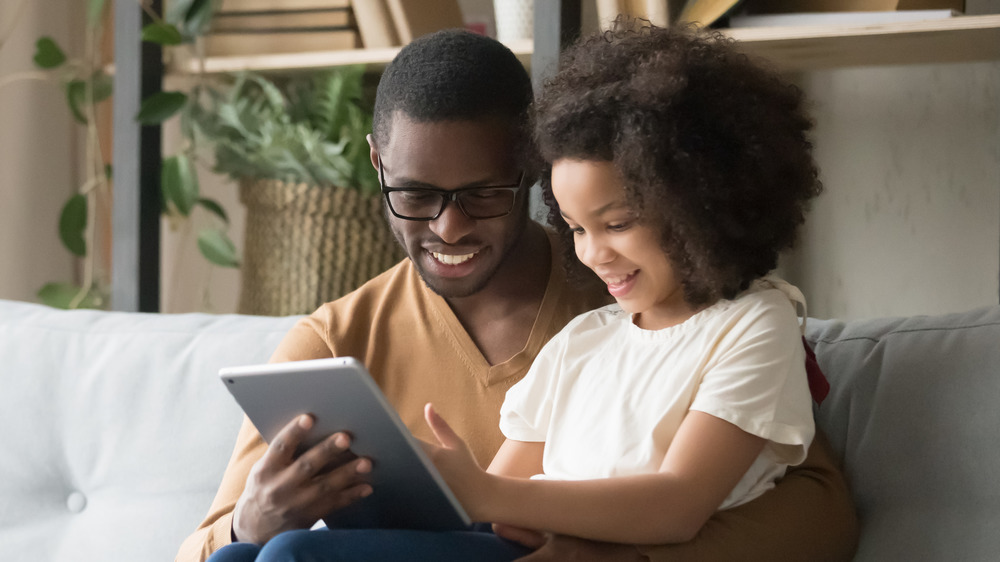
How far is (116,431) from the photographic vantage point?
146cm

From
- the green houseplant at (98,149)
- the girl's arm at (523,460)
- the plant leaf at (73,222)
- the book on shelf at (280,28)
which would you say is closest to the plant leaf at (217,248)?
the green houseplant at (98,149)

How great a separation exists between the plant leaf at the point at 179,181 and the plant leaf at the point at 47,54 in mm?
359

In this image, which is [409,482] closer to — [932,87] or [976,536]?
[976,536]

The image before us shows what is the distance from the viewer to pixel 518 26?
68.2 inches

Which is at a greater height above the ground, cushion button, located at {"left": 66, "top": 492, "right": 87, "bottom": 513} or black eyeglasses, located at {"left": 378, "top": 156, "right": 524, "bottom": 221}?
black eyeglasses, located at {"left": 378, "top": 156, "right": 524, "bottom": 221}

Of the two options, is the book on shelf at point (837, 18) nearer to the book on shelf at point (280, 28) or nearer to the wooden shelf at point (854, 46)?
the wooden shelf at point (854, 46)

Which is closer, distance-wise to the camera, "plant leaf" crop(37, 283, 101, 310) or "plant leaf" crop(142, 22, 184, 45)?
"plant leaf" crop(142, 22, 184, 45)

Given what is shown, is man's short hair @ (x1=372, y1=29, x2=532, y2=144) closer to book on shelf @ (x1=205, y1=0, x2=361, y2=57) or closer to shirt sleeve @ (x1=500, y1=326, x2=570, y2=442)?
shirt sleeve @ (x1=500, y1=326, x2=570, y2=442)

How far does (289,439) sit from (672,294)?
420mm

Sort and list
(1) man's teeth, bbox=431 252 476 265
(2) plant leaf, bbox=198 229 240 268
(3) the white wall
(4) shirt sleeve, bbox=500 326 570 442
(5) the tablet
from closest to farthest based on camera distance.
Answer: (5) the tablet, (4) shirt sleeve, bbox=500 326 570 442, (1) man's teeth, bbox=431 252 476 265, (3) the white wall, (2) plant leaf, bbox=198 229 240 268

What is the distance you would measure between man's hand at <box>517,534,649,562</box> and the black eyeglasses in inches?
17.2

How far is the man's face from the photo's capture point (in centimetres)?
116

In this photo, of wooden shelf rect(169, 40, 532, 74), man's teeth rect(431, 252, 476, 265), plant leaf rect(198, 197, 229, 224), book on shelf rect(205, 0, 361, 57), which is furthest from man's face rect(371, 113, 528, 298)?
plant leaf rect(198, 197, 229, 224)

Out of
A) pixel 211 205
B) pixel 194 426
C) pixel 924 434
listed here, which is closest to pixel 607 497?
pixel 924 434
